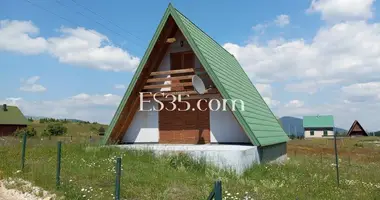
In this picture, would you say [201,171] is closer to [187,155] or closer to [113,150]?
[187,155]

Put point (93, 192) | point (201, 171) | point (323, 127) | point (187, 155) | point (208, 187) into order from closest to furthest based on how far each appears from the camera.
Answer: point (93, 192), point (208, 187), point (201, 171), point (187, 155), point (323, 127)

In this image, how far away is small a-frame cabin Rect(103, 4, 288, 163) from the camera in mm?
12875

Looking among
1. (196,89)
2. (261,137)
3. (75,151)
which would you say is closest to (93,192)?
(75,151)

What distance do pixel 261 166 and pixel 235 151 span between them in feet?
5.86

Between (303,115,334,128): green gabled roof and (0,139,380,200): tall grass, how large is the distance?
78759 mm

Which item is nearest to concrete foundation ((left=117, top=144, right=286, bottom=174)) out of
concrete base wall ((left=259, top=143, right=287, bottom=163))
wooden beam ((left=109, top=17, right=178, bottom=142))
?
concrete base wall ((left=259, top=143, right=287, bottom=163))

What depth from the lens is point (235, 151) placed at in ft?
34.4

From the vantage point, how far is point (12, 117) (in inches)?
2030

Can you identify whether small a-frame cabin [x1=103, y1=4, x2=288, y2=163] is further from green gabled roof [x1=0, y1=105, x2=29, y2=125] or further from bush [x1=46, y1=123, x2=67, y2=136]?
green gabled roof [x1=0, y1=105, x2=29, y2=125]

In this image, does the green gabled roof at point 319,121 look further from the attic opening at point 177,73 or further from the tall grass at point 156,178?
the attic opening at point 177,73

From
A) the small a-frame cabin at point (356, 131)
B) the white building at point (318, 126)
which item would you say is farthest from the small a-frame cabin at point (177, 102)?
the white building at point (318, 126)

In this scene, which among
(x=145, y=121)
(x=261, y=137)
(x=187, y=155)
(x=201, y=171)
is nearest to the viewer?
(x=201, y=171)

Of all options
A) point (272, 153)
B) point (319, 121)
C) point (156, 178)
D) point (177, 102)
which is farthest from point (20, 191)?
point (319, 121)

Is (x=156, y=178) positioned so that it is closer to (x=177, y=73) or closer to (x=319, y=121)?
(x=177, y=73)
